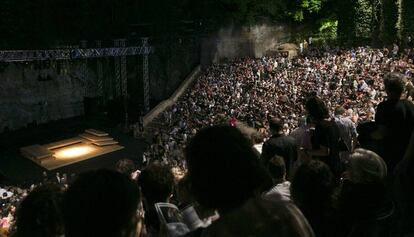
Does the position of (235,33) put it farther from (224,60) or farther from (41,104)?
(41,104)

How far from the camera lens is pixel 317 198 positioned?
114 inches

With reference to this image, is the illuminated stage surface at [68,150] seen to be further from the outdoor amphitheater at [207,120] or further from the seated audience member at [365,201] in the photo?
the seated audience member at [365,201]

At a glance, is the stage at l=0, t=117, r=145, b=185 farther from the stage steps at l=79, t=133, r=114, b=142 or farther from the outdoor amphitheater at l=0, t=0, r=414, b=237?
the stage steps at l=79, t=133, r=114, b=142

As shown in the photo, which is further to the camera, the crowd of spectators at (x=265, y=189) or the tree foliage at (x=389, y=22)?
the tree foliage at (x=389, y=22)

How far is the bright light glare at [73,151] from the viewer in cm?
1998

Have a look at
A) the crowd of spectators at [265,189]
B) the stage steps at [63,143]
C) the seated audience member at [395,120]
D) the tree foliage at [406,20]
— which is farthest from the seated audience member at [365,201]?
the tree foliage at [406,20]

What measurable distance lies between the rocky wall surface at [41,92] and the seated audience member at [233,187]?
85.5ft

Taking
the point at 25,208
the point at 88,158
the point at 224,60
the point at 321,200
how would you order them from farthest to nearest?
the point at 224,60, the point at 88,158, the point at 321,200, the point at 25,208

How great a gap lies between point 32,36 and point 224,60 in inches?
569

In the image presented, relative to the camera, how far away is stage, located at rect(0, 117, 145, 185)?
1818 cm

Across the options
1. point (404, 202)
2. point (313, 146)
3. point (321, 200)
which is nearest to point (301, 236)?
point (321, 200)

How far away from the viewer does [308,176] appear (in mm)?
2947

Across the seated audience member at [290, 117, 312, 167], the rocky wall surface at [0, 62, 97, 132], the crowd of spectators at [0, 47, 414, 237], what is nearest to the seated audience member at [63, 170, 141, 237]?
the crowd of spectators at [0, 47, 414, 237]

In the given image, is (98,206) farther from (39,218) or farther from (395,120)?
(395,120)
